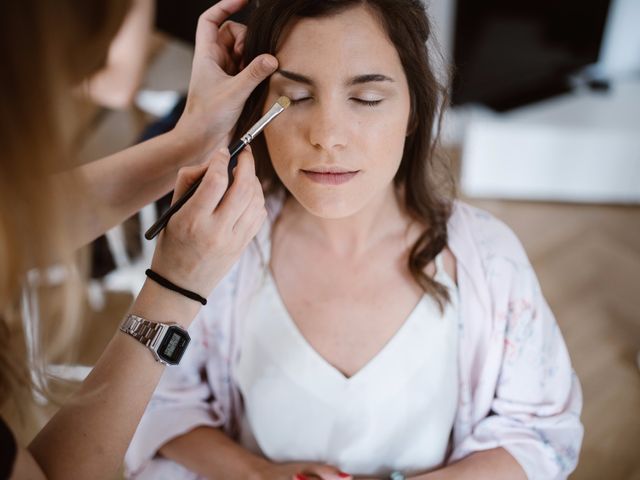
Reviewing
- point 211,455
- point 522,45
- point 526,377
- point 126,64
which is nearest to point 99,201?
point 211,455

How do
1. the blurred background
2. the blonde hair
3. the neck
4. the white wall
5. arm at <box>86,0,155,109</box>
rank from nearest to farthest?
the blonde hair, the neck, arm at <box>86,0,155,109</box>, the blurred background, the white wall

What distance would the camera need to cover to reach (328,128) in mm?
907

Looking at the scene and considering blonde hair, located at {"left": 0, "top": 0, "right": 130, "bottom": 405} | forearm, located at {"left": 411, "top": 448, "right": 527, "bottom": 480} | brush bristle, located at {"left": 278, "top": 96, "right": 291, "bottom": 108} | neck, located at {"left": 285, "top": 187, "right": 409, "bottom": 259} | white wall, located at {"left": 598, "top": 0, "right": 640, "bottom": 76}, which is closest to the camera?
blonde hair, located at {"left": 0, "top": 0, "right": 130, "bottom": 405}

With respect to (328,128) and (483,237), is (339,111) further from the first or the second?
(483,237)

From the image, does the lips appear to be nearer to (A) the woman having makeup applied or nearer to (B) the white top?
(A) the woman having makeup applied

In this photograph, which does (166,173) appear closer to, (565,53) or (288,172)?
(288,172)

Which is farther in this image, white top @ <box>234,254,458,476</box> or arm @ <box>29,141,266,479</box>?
white top @ <box>234,254,458,476</box>

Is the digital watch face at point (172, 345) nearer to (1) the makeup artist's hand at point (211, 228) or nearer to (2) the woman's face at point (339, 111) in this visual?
(1) the makeup artist's hand at point (211, 228)

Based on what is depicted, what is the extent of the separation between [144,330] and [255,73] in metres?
→ 0.39

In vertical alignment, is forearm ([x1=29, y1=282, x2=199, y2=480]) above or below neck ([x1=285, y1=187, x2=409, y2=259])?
below

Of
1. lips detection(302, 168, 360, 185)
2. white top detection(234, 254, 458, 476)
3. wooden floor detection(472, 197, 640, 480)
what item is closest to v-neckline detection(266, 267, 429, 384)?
white top detection(234, 254, 458, 476)

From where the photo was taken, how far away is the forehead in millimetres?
904

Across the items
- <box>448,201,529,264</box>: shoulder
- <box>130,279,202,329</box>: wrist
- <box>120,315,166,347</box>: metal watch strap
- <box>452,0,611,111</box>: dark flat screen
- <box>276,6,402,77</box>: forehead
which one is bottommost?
<box>120,315,166,347</box>: metal watch strap

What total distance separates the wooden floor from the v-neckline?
32.9 inches
